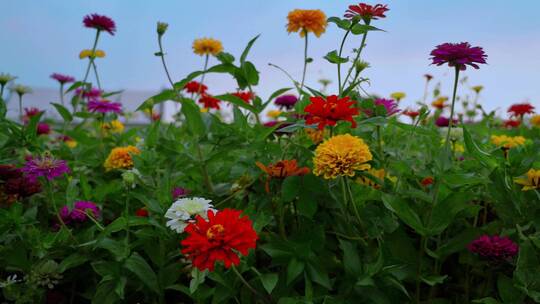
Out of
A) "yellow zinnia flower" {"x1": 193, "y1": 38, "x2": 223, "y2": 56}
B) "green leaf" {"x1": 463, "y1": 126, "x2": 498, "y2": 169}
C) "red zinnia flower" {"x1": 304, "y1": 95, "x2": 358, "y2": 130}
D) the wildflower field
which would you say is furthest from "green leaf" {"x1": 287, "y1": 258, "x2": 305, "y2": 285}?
"yellow zinnia flower" {"x1": 193, "y1": 38, "x2": 223, "y2": 56}

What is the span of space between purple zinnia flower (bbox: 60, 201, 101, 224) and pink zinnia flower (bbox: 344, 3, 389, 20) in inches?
30.1

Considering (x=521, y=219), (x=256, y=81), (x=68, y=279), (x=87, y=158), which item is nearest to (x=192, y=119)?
(x=256, y=81)

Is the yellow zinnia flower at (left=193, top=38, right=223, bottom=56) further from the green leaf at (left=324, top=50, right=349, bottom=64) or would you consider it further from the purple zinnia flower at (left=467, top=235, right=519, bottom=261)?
the purple zinnia flower at (left=467, top=235, right=519, bottom=261)

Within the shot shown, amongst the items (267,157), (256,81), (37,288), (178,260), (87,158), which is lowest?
(37,288)

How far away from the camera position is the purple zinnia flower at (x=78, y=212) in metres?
1.31

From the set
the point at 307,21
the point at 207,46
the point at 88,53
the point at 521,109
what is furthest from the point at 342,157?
the point at 88,53

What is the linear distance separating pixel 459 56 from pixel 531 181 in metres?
0.36

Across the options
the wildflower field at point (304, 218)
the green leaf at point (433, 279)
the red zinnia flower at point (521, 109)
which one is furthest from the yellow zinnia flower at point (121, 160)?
the red zinnia flower at point (521, 109)

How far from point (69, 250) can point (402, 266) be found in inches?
30.7

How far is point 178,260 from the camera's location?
125 centimetres

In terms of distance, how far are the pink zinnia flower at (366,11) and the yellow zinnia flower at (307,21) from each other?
0.89 ft

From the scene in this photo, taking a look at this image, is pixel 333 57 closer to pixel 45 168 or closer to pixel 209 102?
pixel 45 168

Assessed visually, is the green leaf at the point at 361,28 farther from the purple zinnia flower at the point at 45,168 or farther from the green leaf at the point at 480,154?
the purple zinnia flower at the point at 45,168

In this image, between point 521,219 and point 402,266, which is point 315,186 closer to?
point 402,266
